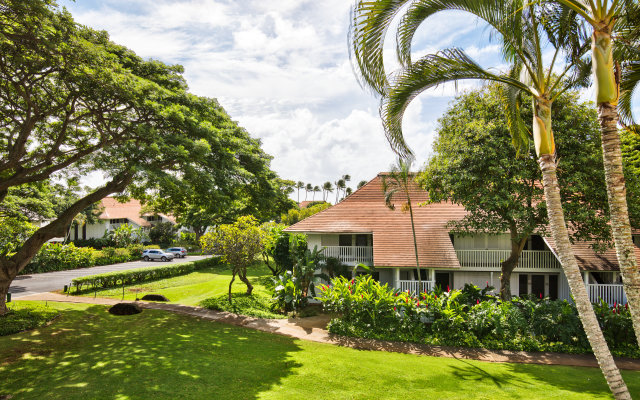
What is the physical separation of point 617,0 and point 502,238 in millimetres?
17150

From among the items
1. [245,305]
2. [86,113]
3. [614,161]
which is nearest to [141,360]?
[245,305]

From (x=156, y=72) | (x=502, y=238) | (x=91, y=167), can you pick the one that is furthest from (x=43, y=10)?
(x=502, y=238)

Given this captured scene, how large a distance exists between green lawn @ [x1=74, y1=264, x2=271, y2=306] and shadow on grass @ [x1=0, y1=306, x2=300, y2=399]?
5.72 metres

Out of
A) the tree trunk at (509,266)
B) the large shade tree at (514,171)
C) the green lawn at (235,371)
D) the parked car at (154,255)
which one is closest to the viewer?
the green lawn at (235,371)

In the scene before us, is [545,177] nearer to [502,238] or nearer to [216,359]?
[216,359]

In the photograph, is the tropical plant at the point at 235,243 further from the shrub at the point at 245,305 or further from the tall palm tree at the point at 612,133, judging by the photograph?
the tall palm tree at the point at 612,133

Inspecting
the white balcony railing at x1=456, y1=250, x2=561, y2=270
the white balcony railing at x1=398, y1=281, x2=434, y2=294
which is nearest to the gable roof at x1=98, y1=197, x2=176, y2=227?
the white balcony railing at x1=398, y1=281, x2=434, y2=294

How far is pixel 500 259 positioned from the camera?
1856cm

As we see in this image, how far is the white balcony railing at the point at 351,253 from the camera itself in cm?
1991

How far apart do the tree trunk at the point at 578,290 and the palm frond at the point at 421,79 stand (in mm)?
1684

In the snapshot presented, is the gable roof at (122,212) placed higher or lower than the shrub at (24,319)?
higher

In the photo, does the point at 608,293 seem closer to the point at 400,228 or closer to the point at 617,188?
the point at 400,228

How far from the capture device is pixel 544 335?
40.3ft

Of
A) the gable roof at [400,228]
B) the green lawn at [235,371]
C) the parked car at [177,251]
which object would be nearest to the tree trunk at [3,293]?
the green lawn at [235,371]
